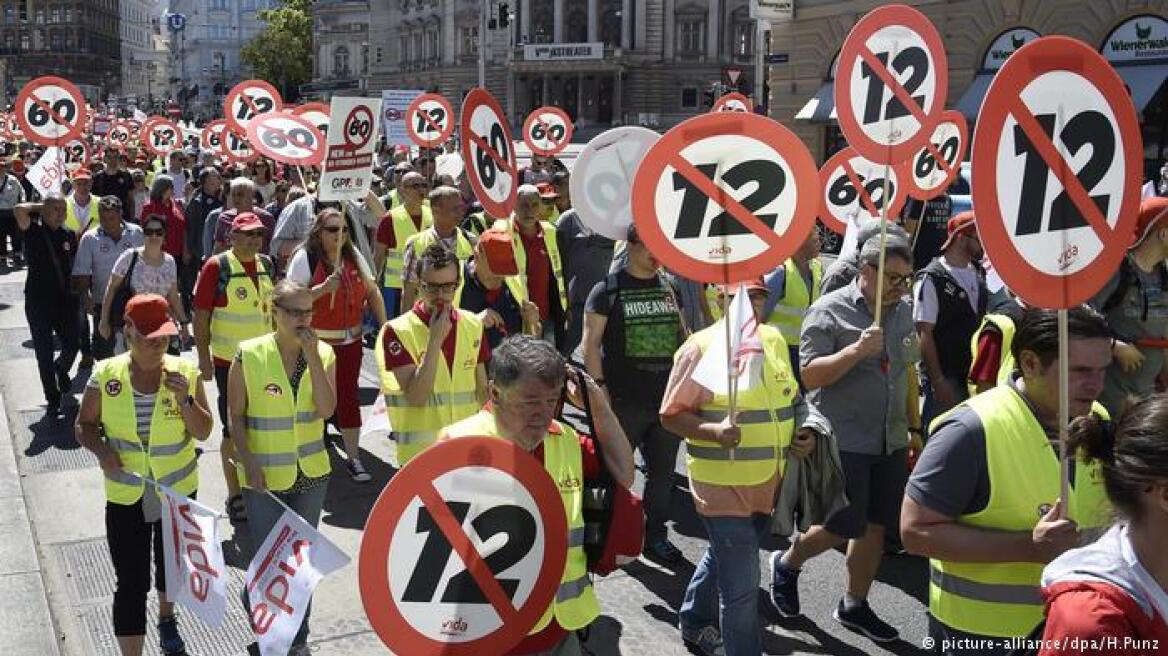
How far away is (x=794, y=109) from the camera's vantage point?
29234mm

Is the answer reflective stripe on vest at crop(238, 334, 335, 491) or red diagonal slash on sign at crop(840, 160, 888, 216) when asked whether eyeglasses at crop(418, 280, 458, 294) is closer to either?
reflective stripe on vest at crop(238, 334, 335, 491)

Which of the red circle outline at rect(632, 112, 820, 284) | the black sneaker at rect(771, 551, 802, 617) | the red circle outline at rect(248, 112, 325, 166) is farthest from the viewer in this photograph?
the red circle outline at rect(248, 112, 325, 166)

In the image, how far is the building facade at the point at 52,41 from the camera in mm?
136625

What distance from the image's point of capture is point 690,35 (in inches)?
3004

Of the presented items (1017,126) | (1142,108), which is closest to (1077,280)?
(1017,126)

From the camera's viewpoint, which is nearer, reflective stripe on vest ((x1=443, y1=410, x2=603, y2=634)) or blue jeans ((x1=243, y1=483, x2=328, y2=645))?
reflective stripe on vest ((x1=443, y1=410, x2=603, y2=634))

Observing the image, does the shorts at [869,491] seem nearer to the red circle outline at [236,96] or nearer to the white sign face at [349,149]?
the white sign face at [349,149]

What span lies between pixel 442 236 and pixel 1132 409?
5761 millimetres

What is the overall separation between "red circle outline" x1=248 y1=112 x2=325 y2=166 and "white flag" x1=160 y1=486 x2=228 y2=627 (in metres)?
5.91

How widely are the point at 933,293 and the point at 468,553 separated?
12.7 feet

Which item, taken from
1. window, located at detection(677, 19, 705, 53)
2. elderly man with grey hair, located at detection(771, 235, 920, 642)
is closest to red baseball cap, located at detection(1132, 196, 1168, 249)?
elderly man with grey hair, located at detection(771, 235, 920, 642)

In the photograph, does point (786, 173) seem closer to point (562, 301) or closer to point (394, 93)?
point (562, 301)

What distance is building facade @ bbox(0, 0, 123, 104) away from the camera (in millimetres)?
136625

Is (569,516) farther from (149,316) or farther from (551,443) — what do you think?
(149,316)
